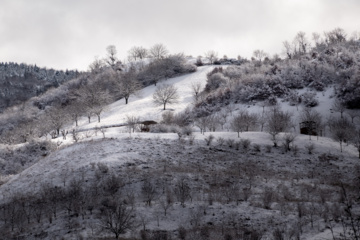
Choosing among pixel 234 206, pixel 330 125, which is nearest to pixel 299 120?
pixel 330 125

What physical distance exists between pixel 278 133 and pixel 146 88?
54289 millimetres

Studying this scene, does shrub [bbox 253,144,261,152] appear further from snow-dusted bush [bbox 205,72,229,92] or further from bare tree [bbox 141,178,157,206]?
snow-dusted bush [bbox 205,72,229,92]

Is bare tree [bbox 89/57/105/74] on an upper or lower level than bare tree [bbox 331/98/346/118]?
upper

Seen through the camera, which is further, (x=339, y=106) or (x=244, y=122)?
(x=339, y=106)

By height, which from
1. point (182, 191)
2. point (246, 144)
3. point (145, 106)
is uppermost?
point (145, 106)

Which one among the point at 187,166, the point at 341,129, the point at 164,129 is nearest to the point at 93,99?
the point at 164,129

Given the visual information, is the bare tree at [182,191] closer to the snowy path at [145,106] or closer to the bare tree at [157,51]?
the snowy path at [145,106]

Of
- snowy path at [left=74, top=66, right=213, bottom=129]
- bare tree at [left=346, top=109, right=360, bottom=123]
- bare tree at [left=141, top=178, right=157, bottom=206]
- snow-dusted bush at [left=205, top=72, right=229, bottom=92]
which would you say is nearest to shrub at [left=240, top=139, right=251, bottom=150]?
bare tree at [left=141, top=178, right=157, bottom=206]

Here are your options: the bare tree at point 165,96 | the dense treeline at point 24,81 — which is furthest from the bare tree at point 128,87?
the dense treeline at point 24,81

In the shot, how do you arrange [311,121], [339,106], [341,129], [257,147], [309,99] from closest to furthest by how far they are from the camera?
[257,147], [341,129], [311,121], [339,106], [309,99]

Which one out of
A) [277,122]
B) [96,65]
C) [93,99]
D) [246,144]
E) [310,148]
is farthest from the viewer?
[96,65]

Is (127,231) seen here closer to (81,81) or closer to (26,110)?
(26,110)

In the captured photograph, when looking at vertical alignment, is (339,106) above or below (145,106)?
below

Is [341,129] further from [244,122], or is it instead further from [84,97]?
[84,97]
